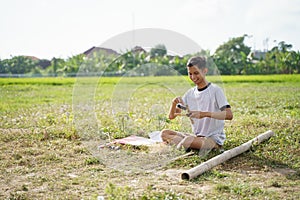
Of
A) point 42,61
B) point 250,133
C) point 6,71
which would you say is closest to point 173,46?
point 250,133

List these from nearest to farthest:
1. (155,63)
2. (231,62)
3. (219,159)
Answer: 1. (219,159)
2. (155,63)
3. (231,62)

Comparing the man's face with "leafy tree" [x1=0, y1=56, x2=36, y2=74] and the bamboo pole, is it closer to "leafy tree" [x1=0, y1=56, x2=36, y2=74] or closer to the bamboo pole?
the bamboo pole

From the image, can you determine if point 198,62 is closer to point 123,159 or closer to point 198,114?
point 198,114

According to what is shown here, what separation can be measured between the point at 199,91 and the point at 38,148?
7.50 ft

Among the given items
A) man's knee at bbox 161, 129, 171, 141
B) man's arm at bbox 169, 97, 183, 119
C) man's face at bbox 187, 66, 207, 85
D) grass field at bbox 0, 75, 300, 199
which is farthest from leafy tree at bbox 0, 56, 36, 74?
man's face at bbox 187, 66, 207, 85

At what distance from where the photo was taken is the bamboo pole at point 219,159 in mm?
4346

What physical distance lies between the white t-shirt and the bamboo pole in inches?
12.6

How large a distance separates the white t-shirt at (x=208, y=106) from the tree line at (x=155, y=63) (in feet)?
1.60

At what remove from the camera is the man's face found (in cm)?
526

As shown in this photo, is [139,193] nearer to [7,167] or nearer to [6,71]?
[7,167]

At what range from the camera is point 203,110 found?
5395 mm

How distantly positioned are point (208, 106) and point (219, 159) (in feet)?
2.60

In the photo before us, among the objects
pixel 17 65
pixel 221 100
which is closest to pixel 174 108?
pixel 221 100

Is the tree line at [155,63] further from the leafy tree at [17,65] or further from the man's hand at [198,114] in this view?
the man's hand at [198,114]
